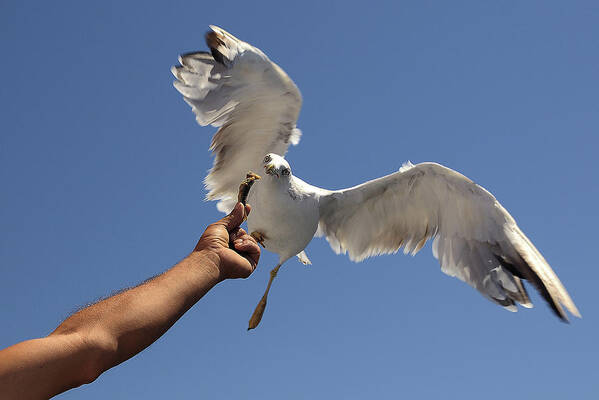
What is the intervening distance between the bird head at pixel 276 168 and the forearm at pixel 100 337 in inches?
177

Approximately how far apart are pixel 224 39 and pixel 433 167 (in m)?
2.68

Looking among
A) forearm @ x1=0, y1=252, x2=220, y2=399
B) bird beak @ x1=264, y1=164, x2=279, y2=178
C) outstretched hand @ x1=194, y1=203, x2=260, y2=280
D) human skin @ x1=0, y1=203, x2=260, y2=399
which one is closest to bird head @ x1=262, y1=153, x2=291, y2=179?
bird beak @ x1=264, y1=164, x2=279, y2=178

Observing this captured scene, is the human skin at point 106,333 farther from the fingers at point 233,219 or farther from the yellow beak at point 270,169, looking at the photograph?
the yellow beak at point 270,169

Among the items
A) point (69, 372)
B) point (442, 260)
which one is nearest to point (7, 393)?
point (69, 372)

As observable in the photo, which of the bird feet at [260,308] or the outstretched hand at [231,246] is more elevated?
the bird feet at [260,308]

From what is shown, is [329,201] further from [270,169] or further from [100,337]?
[100,337]

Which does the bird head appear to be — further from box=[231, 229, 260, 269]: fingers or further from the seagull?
box=[231, 229, 260, 269]: fingers

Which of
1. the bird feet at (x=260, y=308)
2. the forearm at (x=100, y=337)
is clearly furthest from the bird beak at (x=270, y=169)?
the forearm at (x=100, y=337)

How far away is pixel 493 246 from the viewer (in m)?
7.18

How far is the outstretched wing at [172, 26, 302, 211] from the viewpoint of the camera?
252 inches

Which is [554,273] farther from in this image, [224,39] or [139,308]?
[139,308]

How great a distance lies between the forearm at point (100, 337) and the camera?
1.33 m

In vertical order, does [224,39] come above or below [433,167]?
above

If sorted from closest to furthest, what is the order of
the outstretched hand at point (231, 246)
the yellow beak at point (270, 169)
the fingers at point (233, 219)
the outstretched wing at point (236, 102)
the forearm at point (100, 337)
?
the forearm at point (100, 337) < the outstretched hand at point (231, 246) < the fingers at point (233, 219) < the yellow beak at point (270, 169) < the outstretched wing at point (236, 102)
